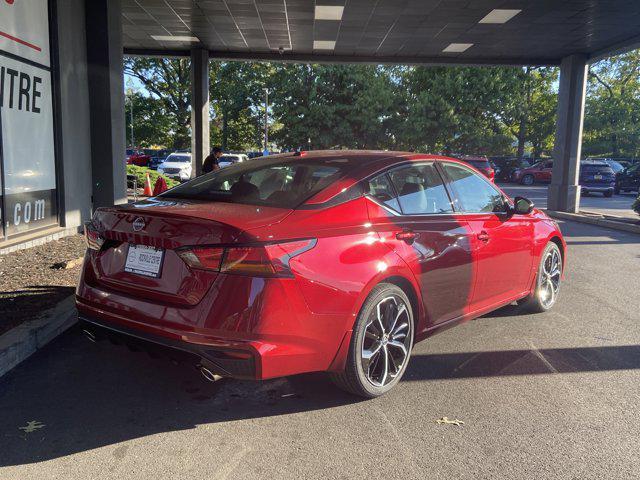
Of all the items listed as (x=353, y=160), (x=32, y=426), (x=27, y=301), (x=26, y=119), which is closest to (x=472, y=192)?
(x=353, y=160)

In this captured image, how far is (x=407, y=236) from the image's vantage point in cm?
382

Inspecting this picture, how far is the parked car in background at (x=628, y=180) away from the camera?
88.1 ft

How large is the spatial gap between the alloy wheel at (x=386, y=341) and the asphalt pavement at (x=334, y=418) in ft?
0.54

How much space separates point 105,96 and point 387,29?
23.5 feet

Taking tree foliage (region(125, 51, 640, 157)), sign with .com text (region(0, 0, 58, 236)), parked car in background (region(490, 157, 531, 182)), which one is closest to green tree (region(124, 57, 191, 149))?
tree foliage (region(125, 51, 640, 157))

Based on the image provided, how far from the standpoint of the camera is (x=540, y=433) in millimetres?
3242

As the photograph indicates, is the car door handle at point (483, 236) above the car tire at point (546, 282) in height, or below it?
above

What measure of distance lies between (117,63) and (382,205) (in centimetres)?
816

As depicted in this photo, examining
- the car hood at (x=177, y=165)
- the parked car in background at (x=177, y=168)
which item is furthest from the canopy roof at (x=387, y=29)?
the car hood at (x=177, y=165)

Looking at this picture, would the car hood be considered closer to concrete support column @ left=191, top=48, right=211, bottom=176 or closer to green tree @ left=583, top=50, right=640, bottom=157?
concrete support column @ left=191, top=48, right=211, bottom=176

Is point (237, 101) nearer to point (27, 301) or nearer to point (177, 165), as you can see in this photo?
point (177, 165)

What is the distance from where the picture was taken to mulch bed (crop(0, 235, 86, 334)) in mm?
4920

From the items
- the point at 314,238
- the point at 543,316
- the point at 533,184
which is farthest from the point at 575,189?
the point at 533,184

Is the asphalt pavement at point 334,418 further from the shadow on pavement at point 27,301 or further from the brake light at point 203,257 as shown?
the brake light at point 203,257
